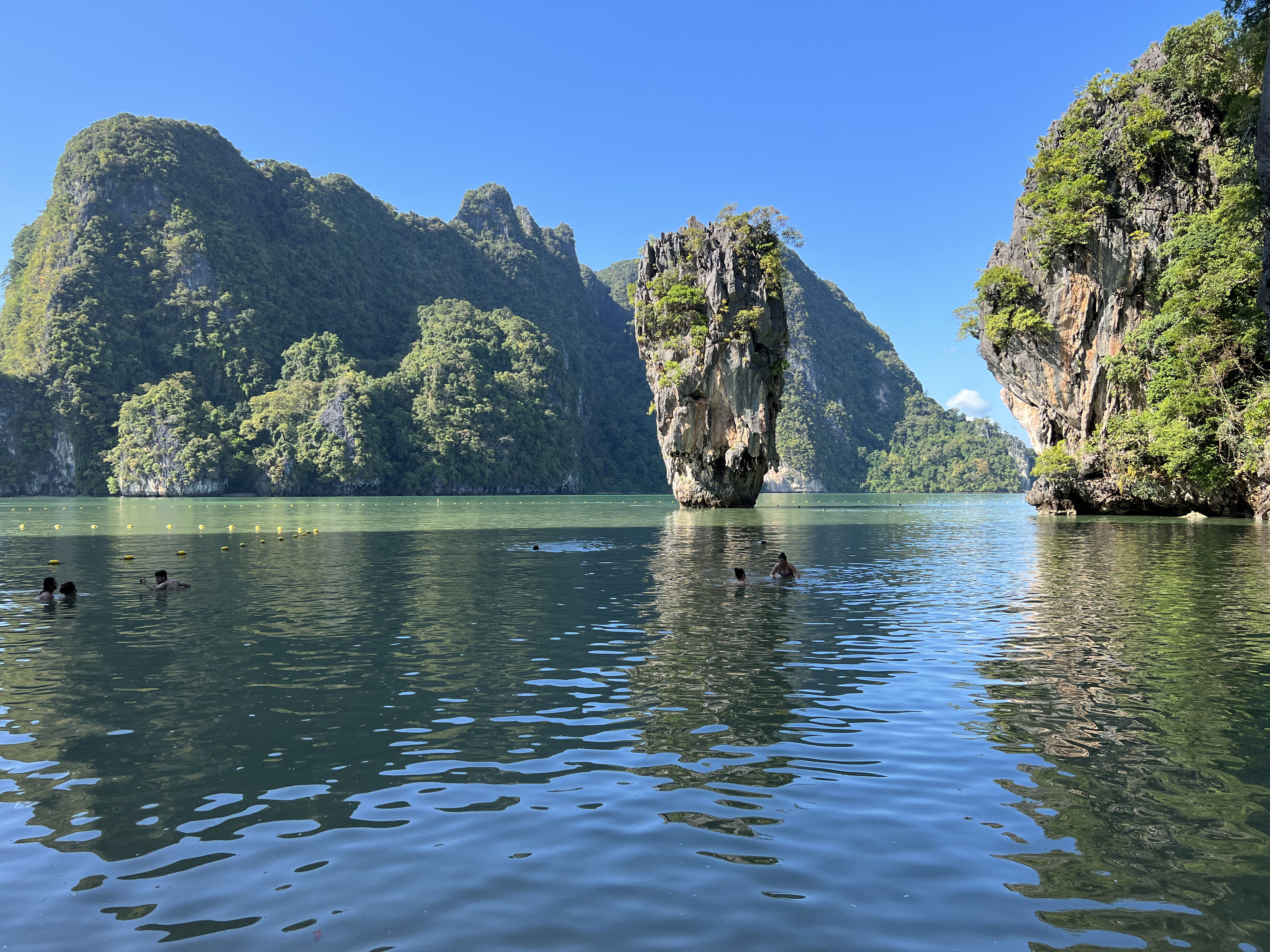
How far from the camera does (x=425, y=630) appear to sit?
16.3 m

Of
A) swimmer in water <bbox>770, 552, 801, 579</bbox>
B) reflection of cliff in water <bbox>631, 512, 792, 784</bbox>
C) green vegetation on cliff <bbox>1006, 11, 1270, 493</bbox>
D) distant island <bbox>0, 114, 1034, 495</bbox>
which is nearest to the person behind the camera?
reflection of cliff in water <bbox>631, 512, 792, 784</bbox>

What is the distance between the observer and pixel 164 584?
21.5 metres

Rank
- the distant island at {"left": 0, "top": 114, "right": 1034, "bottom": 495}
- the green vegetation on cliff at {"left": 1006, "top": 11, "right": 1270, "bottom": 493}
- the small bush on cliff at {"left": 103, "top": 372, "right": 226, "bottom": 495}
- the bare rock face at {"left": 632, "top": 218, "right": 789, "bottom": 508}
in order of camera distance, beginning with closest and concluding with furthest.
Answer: the green vegetation on cliff at {"left": 1006, "top": 11, "right": 1270, "bottom": 493}, the bare rock face at {"left": 632, "top": 218, "right": 789, "bottom": 508}, the small bush on cliff at {"left": 103, "top": 372, "right": 226, "bottom": 495}, the distant island at {"left": 0, "top": 114, "right": 1034, "bottom": 495}

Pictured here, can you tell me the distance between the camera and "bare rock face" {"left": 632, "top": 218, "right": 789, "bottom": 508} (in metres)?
71.4

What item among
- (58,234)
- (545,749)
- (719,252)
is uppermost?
(58,234)

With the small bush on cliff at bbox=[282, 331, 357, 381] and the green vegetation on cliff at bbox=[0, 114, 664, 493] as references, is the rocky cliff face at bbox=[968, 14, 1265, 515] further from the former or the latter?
the small bush on cliff at bbox=[282, 331, 357, 381]

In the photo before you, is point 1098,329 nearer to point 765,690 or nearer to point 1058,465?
point 1058,465

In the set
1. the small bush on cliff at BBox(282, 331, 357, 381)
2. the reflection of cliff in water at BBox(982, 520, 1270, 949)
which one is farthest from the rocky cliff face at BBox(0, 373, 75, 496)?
the reflection of cliff in water at BBox(982, 520, 1270, 949)

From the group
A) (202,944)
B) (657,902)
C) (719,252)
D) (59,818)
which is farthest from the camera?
(719,252)

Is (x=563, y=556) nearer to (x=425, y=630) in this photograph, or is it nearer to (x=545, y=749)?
(x=425, y=630)

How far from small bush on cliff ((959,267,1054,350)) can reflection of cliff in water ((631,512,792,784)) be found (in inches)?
1642

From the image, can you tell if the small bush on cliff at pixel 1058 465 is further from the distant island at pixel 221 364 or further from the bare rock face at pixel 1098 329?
the distant island at pixel 221 364

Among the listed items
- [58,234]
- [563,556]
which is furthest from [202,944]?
[58,234]

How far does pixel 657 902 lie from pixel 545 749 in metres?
3.67
